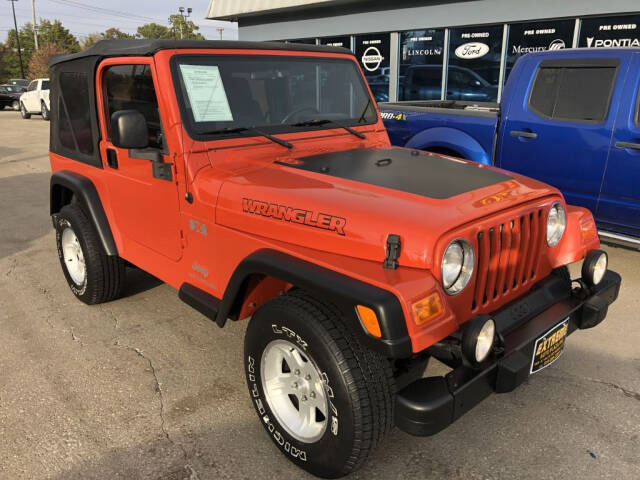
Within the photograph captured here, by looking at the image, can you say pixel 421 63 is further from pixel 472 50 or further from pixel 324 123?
pixel 324 123

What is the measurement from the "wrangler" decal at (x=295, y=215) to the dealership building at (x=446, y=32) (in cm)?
946

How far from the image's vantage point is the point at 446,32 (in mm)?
12172

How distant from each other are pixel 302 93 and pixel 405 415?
210cm

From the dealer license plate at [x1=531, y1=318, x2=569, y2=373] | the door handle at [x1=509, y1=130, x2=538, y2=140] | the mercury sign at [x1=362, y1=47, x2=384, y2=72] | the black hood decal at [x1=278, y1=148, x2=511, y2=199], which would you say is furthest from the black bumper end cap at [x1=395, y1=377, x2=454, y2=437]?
the mercury sign at [x1=362, y1=47, x2=384, y2=72]

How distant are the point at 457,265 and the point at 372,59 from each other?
13.1 m

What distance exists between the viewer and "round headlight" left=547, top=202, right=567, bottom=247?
8.76 feet

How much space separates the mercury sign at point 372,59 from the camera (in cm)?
1405

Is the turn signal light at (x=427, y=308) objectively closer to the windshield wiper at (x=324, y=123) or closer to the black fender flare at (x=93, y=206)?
the windshield wiper at (x=324, y=123)

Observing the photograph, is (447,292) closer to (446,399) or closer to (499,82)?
(446,399)

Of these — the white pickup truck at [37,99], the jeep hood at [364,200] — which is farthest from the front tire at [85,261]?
the white pickup truck at [37,99]

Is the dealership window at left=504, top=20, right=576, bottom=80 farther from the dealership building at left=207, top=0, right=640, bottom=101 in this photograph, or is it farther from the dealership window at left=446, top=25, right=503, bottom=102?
the dealership window at left=446, top=25, right=503, bottom=102

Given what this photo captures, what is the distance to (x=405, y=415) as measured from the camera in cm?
193

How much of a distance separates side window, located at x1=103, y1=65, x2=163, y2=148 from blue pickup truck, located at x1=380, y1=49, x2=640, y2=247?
10.00ft

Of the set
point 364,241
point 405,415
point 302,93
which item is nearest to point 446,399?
point 405,415
